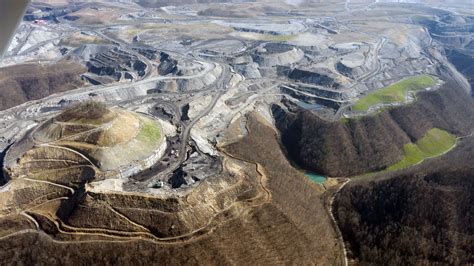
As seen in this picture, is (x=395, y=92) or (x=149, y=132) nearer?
(x=149, y=132)

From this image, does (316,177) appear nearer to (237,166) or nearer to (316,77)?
(237,166)

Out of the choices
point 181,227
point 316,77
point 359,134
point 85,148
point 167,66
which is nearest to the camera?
point 181,227

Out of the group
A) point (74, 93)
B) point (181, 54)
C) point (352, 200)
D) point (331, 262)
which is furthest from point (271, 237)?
point (181, 54)

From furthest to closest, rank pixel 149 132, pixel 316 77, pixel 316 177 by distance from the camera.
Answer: pixel 316 77 < pixel 316 177 < pixel 149 132

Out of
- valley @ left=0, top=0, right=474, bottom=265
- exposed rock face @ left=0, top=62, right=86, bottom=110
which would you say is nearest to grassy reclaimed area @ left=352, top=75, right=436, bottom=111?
valley @ left=0, top=0, right=474, bottom=265

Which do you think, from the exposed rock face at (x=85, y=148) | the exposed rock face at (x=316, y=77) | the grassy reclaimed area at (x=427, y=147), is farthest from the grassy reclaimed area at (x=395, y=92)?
the exposed rock face at (x=85, y=148)

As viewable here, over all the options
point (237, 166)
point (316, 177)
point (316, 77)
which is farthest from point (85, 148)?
point (316, 77)

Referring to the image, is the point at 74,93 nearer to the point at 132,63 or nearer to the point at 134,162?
the point at 132,63

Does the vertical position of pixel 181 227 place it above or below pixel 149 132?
below

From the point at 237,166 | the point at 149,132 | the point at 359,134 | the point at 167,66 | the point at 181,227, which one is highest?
the point at 149,132
